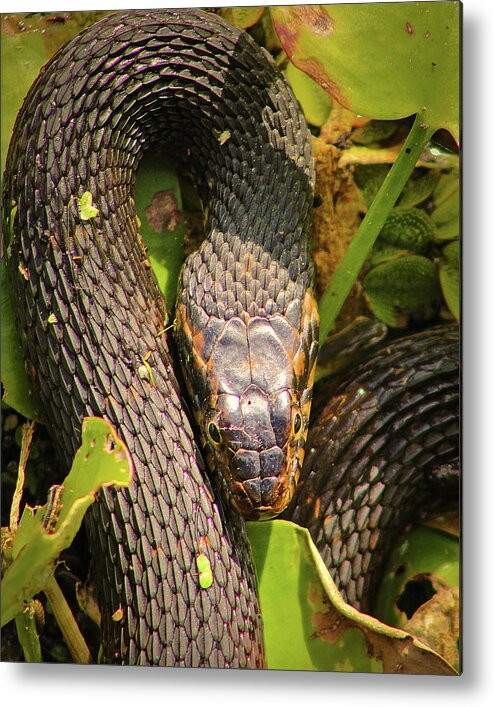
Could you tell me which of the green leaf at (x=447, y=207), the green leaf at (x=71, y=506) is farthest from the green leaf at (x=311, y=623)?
the green leaf at (x=447, y=207)

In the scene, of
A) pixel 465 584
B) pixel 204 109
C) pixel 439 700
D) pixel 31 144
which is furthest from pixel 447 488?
pixel 31 144

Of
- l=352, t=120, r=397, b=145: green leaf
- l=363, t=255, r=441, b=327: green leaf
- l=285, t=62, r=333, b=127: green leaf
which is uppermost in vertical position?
l=285, t=62, r=333, b=127: green leaf

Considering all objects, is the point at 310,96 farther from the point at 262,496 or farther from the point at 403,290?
the point at 262,496

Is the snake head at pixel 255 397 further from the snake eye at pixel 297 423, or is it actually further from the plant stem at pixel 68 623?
the plant stem at pixel 68 623

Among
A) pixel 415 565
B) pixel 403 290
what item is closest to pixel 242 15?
pixel 403 290

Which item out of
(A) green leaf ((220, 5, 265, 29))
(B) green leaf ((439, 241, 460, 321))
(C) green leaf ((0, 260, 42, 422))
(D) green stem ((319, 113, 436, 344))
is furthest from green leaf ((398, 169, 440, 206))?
(C) green leaf ((0, 260, 42, 422))

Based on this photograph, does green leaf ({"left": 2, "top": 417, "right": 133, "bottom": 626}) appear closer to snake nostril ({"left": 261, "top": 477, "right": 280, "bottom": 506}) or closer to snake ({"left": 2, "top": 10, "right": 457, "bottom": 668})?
snake ({"left": 2, "top": 10, "right": 457, "bottom": 668})
